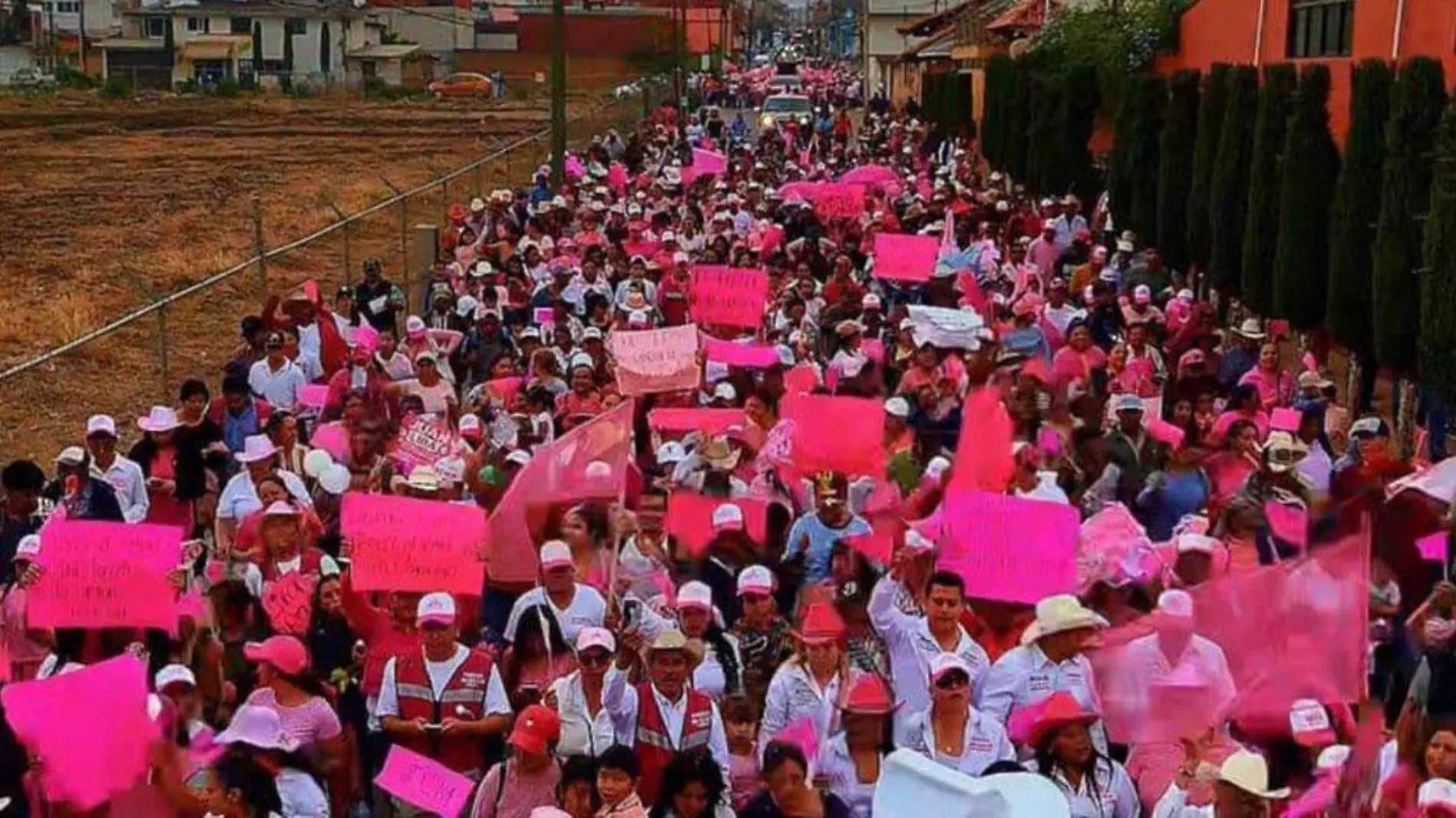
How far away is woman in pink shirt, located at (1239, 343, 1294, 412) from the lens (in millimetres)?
11852

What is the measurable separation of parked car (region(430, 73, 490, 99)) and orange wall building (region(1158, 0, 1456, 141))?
67.8 meters

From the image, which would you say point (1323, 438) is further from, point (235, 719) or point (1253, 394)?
point (235, 719)

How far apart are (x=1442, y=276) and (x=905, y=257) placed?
501 cm

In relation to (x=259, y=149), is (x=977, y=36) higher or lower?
higher

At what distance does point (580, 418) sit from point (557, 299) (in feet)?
15.1

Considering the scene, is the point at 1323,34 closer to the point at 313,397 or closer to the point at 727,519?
the point at 313,397

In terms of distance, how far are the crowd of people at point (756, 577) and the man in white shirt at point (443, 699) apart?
0.03ft

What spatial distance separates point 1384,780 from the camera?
604 cm

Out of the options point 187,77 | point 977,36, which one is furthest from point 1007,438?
point 187,77

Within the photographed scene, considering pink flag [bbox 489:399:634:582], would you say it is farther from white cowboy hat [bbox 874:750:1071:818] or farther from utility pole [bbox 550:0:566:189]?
utility pole [bbox 550:0:566:189]

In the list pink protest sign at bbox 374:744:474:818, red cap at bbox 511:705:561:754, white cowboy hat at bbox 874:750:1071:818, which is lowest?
pink protest sign at bbox 374:744:474:818

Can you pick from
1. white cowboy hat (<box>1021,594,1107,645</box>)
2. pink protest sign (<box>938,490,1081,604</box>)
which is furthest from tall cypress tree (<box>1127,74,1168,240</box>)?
white cowboy hat (<box>1021,594,1107,645</box>)

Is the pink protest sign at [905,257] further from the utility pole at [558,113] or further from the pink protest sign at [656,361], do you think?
the utility pole at [558,113]

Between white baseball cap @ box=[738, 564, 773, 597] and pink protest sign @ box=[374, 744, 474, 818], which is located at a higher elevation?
white baseball cap @ box=[738, 564, 773, 597]
